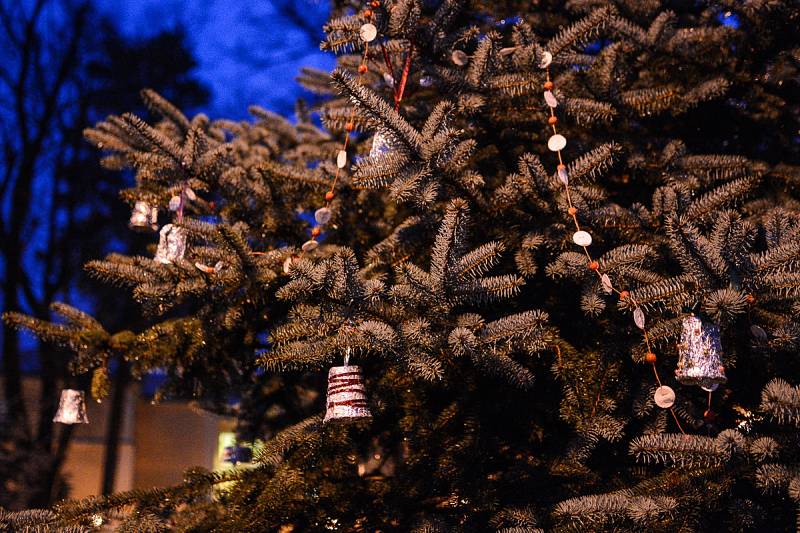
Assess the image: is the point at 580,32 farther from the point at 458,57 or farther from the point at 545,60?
the point at 458,57

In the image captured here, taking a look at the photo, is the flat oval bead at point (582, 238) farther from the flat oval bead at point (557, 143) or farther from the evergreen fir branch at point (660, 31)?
the evergreen fir branch at point (660, 31)

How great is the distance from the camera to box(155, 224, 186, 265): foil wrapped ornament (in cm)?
187

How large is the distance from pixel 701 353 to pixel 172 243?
54.8 inches

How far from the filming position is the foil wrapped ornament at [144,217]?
210 cm

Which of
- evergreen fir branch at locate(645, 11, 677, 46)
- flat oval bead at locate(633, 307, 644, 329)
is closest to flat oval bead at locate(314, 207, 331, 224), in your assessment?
flat oval bead at locate(633, 307, 644, 329)

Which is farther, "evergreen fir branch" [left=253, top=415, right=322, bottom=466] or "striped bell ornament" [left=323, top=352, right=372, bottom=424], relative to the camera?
"evergreen fir branch" [left=253, top=415, right=322, bottom=466]

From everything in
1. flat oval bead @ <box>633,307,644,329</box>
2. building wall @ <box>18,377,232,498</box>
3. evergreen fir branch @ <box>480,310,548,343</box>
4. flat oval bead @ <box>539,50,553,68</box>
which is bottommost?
building wall @ <box>18,377,232,498</box>

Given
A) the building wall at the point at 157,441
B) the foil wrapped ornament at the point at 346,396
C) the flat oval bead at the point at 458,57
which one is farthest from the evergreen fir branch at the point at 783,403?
the building wall at the point at 157,441

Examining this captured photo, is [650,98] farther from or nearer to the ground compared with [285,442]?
farther from the ground

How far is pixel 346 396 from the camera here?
59.6 inches

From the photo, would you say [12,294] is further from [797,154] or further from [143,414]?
[797,154]

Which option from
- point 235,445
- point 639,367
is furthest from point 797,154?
point 235,445

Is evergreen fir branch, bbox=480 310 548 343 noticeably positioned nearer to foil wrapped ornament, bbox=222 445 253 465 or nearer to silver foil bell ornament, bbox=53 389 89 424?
silver foil bell ornament, bbox=53 389 89 424

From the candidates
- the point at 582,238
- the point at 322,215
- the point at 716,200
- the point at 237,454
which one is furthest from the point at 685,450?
the point at 237,454
